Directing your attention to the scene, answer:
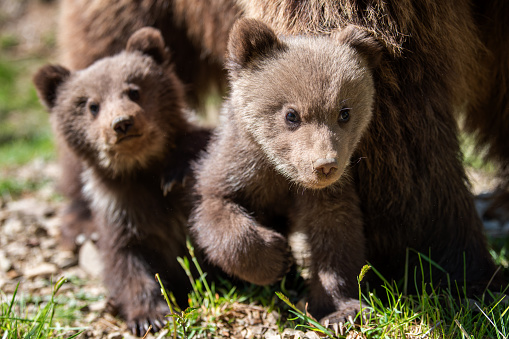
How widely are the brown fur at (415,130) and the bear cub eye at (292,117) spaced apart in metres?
0.53

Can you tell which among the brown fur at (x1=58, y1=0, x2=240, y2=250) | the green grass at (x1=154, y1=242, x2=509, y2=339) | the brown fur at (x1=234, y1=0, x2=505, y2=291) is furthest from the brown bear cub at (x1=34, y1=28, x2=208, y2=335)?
the brown fur at (x1=234, y1=0, x2=505, y2=291)

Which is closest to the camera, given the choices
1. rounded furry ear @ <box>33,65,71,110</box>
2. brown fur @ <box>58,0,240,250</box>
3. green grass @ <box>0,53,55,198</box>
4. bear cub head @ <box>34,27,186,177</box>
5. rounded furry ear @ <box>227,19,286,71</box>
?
rounded furry ear @ <box>227,19,286,71</box>

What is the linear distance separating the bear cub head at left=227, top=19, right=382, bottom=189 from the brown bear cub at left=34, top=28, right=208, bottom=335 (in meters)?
0.91

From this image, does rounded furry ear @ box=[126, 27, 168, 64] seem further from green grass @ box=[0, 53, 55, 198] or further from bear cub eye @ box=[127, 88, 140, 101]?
green grass @ box=[0, 53, 55, 198]

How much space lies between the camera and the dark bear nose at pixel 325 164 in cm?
257

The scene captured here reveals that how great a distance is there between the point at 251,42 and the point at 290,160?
64 cm

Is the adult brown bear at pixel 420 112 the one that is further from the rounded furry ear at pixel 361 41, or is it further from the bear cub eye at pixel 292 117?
the bear cub eye at pixel 292 117

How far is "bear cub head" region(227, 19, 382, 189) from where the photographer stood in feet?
8.87

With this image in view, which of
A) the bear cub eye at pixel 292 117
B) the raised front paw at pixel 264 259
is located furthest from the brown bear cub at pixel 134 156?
the bear cub eye at pixel 292 117

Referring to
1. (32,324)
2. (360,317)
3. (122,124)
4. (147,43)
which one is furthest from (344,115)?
(32,324)

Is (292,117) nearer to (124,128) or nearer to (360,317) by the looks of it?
(360,317)

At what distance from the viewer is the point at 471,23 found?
10.8ft

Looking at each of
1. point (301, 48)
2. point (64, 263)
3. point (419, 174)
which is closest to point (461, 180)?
point (419, 174)

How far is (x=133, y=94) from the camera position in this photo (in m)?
3.77
